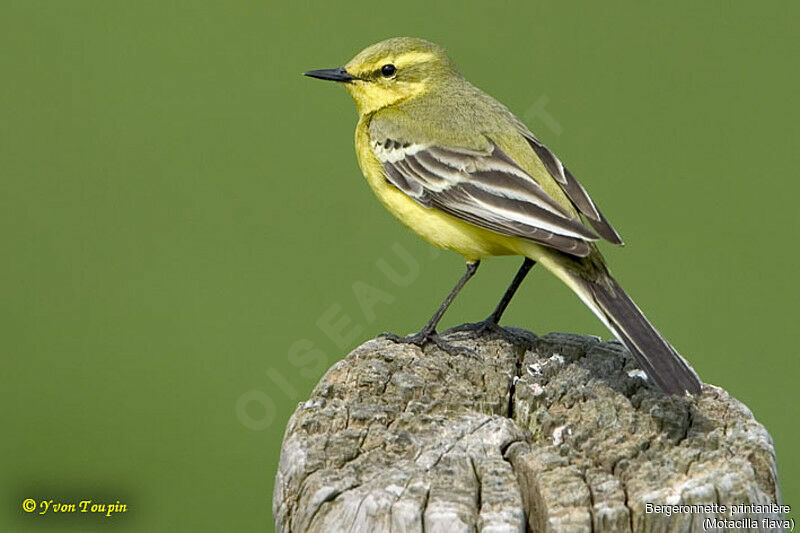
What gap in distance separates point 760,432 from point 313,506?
1.92 m

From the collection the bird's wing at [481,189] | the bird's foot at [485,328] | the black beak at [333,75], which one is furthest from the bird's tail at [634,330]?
the black beak at [333,75]

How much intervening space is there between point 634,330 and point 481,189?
4.61 feet

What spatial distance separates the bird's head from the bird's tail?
2.04 meters

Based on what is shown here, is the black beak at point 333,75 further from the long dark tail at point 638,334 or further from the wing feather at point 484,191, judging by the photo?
the long dark tail at point 638,334

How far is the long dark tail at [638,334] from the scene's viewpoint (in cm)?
509

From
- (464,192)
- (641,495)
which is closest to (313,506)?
(641,495)

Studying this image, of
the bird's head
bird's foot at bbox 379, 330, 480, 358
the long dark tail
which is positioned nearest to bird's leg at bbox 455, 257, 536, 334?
bird's foot at bbox 379, 330, 480, 358

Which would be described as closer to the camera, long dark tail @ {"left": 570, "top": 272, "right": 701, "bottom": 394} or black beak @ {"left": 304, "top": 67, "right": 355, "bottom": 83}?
long dark tail @ {"left": 570, "top": 272, "right": 701, "bottom": 394}

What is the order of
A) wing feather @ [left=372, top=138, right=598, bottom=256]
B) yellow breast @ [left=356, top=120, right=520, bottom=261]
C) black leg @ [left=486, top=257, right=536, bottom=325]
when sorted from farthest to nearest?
black leg @ [left=486, top=257, right=536, bottom=325], yellow breast @ [left=356, top=120, right=520, bottom=261], wing feather @ [left=372, top=138, right=598, bottom=256]

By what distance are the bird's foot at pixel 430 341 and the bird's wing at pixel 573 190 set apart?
1.03 m

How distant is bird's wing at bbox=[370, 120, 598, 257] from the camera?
6.00 meters

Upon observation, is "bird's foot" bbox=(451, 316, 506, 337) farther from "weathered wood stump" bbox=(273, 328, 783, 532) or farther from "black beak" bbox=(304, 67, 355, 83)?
"black beak" bbox=(304, 67, 355, 83)

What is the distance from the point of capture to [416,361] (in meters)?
5.43

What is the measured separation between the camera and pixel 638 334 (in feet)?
18.1
